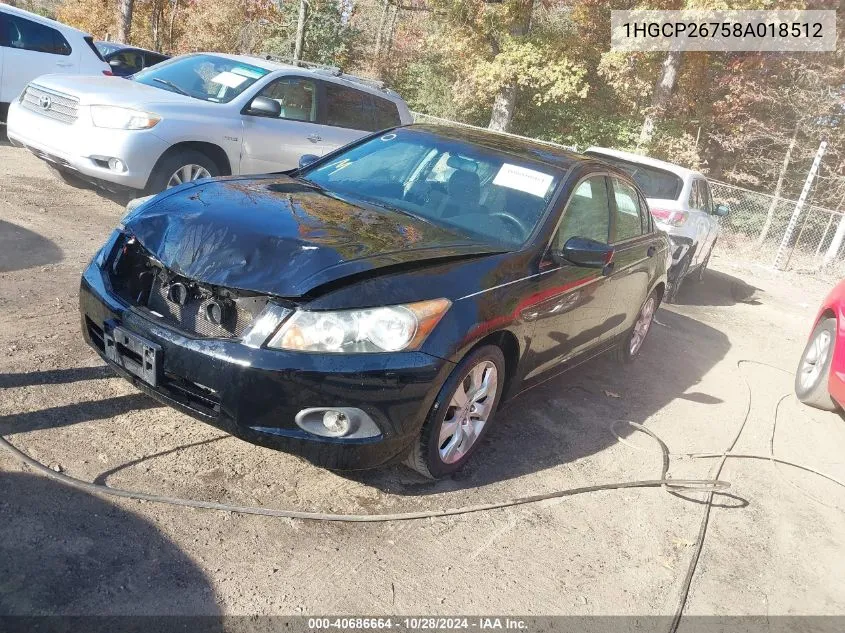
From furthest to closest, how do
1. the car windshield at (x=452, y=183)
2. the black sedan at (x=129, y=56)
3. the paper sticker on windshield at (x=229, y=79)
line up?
the black sedan at (x=129, y=56)
the paper sticker on windshield at (x=229, y=79)
the car windshield at (x=452, y=183)

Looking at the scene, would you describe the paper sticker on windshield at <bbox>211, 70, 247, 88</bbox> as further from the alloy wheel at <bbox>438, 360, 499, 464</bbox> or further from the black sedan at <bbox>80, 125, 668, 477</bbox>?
the alloy wheel at <bbox>438, 360, 499, 464</bbox>

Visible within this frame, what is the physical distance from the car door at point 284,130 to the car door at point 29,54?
468 cm

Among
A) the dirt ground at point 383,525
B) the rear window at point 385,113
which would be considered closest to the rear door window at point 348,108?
the rear window at point 385,113

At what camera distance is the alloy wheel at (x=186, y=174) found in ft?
24.5

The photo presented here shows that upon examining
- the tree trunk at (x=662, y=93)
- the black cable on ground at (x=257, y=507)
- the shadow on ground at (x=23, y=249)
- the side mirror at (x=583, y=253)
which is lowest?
the shadow on ground at (x=23, y=249)

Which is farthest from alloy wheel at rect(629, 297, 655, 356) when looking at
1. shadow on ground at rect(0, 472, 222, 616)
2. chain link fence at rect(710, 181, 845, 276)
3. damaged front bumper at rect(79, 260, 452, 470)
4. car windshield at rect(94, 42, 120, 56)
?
car windshield at rect(94, 42, 120, 56)

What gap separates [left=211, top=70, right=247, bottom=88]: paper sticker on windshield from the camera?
8.11 meters

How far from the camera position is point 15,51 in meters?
10.7

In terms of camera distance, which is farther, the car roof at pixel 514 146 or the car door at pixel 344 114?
the car door at pixel 344 114

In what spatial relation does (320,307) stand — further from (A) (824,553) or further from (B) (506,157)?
(A) (824,553)

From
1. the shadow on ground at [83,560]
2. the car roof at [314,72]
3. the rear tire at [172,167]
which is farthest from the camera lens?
the car roof at [314,72]

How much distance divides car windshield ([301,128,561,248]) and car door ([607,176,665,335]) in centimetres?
94

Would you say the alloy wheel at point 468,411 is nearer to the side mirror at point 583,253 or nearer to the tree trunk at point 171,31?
the side mirror at point 583,253

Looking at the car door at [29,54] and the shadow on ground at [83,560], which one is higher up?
the car door at [29,54]
